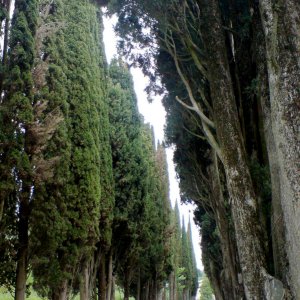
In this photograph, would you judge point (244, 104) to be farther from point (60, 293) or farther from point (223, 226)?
point (60, 293)

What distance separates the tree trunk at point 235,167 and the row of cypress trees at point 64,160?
155 inches

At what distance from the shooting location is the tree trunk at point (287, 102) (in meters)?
4.75

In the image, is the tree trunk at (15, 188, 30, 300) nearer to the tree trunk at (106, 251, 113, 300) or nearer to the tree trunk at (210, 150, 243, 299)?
the tree trunk at (210, 150, 243, 299)

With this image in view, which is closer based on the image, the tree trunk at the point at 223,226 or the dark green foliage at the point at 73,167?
the tree trunk at the point at 223,226

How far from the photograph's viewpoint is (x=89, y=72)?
13852mm

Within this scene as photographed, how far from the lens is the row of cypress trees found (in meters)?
8.03

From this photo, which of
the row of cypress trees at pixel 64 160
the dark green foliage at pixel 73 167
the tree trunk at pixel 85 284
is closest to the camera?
the row of cypress trees at pixel 64 160

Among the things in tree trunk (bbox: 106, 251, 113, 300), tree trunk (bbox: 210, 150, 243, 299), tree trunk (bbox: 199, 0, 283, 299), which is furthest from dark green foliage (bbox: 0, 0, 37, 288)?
tree trunk (bbox: 106, 251, 113, 300)

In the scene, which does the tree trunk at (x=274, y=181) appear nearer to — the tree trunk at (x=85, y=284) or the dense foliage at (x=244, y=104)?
the dense foliage at (x=244, y=104)

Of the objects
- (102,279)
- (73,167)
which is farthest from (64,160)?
(102,279)

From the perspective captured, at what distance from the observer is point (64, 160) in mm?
10602

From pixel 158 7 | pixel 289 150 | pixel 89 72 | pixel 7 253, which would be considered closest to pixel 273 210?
pixel 289 150

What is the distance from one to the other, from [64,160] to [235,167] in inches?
237

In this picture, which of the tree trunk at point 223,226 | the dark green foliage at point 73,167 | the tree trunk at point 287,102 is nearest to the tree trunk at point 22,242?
the dark green foliage at point 73,167
